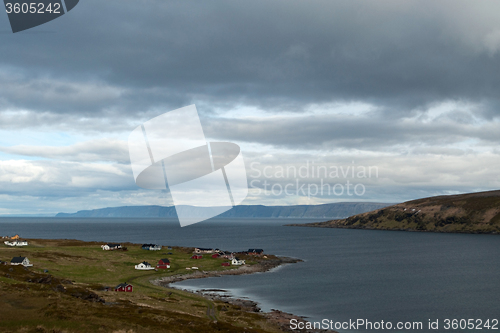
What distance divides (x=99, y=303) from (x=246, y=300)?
31283 mm

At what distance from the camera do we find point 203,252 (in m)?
144

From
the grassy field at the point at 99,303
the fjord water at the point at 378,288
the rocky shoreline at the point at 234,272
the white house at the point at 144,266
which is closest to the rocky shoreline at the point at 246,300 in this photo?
the rocky shoreline at the point at 234,272

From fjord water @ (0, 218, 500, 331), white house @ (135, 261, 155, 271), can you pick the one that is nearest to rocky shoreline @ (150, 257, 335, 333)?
fjord water @ (0, 218, 500, 331)

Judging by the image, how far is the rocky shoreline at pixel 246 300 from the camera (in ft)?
188

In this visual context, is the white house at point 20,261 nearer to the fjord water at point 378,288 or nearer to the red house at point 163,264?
the red house at point 163,264

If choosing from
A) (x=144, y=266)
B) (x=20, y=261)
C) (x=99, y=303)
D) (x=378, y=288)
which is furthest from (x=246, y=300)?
(x=20, y=261)

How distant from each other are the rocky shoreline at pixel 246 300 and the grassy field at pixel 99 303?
244cm

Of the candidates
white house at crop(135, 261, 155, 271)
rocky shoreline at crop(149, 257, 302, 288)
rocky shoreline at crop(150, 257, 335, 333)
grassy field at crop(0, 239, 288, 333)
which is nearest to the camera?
grassy field at crop(0, 239, 288, 333)

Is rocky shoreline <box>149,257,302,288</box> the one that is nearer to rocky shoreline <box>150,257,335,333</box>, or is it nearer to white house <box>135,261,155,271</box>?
rocky shoreline <box>150,257,335,333</box>

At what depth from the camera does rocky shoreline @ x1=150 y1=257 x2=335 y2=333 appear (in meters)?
57.4

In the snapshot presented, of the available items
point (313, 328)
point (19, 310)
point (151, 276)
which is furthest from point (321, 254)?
point (19, 310)

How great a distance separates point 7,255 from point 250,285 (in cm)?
6737

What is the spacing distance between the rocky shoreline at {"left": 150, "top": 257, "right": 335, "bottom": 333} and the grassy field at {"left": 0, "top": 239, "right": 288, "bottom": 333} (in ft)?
7.99

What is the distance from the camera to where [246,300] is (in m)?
72.3
